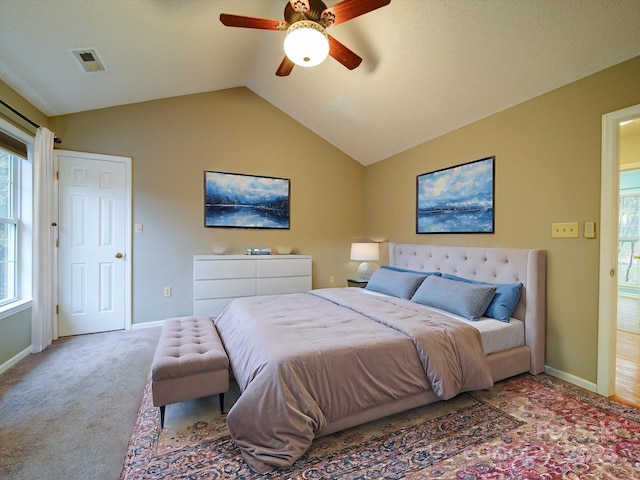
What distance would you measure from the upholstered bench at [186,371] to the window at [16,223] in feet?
6.32

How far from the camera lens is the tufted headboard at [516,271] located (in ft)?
8.27

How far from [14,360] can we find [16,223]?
1.27 metres

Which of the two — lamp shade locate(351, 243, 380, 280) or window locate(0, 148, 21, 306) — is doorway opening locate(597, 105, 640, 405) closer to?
lamp shade locate(351, 243, 380, 280)

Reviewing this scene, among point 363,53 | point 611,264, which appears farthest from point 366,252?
point 611,264

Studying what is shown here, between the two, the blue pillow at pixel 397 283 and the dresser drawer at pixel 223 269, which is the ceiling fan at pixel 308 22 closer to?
the blue pillow at pixel 397 283

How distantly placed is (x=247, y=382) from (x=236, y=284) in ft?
7.90

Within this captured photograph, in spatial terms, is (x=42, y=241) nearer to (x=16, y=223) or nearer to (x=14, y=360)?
(x=16, y=223)

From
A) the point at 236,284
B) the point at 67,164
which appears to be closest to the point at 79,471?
the point at 236,284

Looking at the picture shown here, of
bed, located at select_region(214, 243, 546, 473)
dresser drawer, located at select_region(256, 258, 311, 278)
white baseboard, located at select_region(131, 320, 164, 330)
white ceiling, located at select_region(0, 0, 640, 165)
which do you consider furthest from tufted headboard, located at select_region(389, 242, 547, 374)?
white baseboard, located at select_region(131, 320, 164, 330)

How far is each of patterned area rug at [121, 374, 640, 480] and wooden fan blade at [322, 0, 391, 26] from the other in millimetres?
2540

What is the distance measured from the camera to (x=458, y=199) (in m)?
3.36

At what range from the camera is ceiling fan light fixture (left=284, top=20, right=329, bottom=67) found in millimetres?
1880

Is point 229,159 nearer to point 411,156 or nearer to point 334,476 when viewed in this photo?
point 411,156

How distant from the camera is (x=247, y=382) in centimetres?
171
